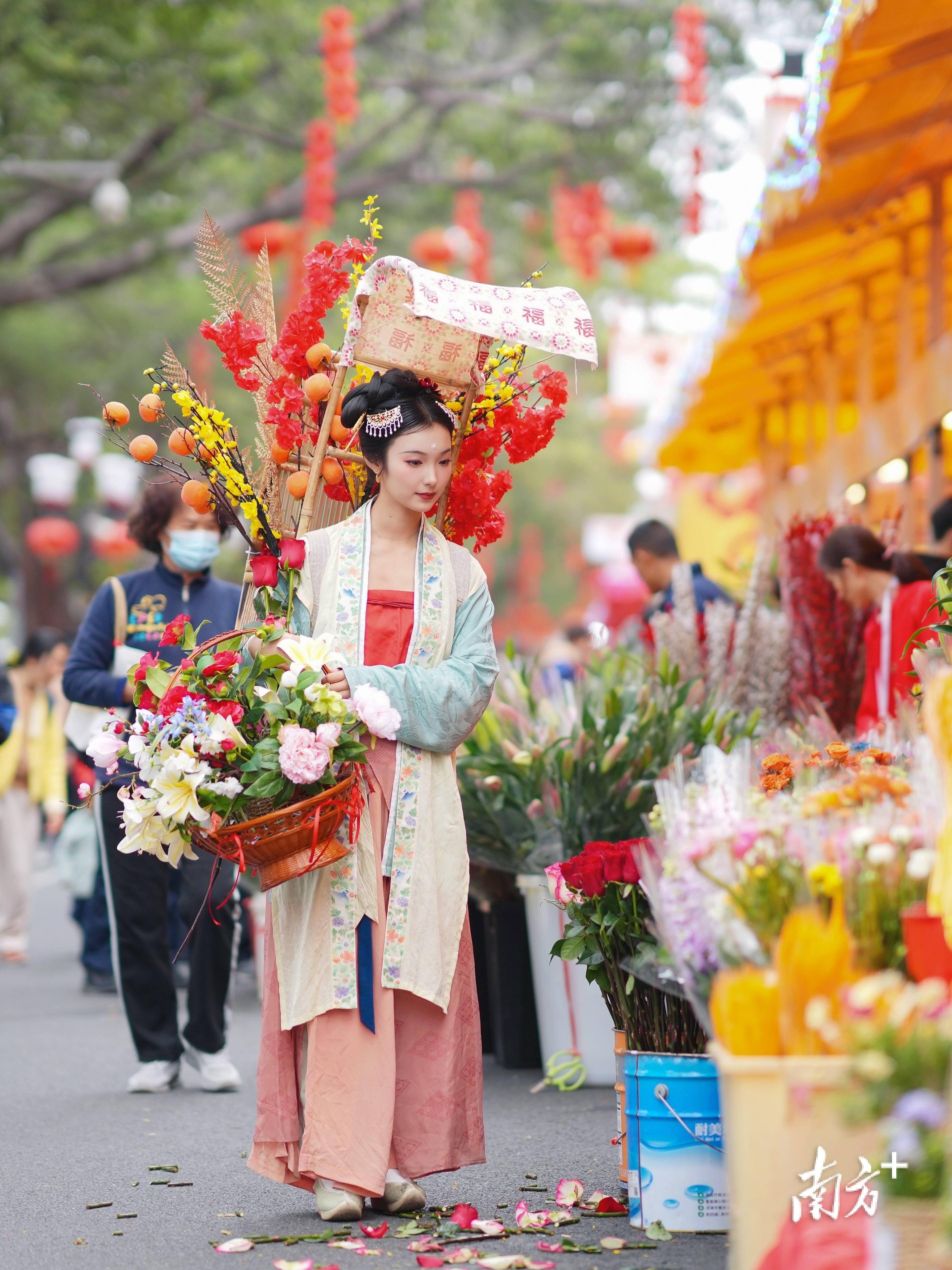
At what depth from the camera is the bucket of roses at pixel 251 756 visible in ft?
12.3

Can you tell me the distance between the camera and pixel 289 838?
380 cm

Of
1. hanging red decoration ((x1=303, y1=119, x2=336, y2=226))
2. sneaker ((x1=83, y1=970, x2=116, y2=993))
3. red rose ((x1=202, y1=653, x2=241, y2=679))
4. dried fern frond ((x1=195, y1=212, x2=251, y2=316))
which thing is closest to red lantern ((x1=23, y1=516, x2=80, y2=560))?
hanging red decoration ((x1=303, y1=119, x2=336, y2=226))

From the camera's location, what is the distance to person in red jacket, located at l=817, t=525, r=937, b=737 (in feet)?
18.8

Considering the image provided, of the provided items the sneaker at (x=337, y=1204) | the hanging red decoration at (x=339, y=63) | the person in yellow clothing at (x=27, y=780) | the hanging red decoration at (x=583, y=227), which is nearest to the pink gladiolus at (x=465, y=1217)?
the sneaker at (x=337, y=1204)

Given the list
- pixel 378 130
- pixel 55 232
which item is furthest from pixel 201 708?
pixel 55 232

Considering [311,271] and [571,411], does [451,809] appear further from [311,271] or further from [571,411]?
[571,411]

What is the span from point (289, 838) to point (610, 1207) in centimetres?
124

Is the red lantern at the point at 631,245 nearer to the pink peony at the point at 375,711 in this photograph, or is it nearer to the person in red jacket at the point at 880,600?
the person in red jacket at the point at 880,600

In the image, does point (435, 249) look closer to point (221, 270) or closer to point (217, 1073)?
point (217, 1073)

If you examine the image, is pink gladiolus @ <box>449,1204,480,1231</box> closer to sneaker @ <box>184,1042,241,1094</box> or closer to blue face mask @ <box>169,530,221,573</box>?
sneaker @ <box>184,1042,241,1094</box>

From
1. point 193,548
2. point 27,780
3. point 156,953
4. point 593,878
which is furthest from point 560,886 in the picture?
point 27,780

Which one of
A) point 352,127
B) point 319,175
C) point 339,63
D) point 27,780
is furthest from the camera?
point 352,127

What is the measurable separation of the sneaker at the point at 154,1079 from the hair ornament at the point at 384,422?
2.79m

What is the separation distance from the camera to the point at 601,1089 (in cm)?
588
